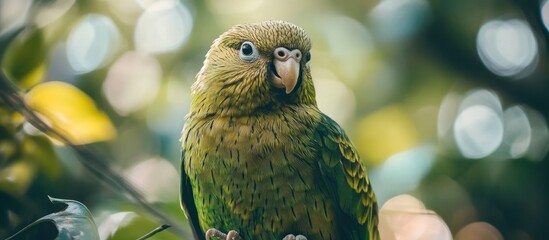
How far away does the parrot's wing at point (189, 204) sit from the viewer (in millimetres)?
2014

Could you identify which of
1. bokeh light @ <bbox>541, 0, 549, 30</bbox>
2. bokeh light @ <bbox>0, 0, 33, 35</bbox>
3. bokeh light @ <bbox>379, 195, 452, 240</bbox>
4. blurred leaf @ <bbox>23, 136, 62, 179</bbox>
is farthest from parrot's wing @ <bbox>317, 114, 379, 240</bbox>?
bokeh light @ <bbox>541, 0, 549, 30</bbox>

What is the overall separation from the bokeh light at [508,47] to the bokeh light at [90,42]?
2476 millimetres

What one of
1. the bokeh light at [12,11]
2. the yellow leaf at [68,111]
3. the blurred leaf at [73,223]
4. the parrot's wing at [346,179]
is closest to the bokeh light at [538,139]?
the parrot's wing at [346,179]

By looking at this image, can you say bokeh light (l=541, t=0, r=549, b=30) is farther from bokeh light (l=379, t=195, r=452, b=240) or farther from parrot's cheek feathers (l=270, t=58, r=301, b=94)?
parrot's cheek feathers (l=270, t=58, r=301, b=94)

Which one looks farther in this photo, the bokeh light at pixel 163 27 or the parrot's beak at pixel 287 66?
the bokeh light at pixel 163 27

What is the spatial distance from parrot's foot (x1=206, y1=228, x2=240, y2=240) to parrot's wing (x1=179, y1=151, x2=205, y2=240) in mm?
171

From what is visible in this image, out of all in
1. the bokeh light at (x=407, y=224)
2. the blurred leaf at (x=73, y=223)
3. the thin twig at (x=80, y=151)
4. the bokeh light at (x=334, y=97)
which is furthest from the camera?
the bokeh light at (x=334, y=97)

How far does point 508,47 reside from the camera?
4391 mm

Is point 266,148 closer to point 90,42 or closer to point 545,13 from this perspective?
point 90,42

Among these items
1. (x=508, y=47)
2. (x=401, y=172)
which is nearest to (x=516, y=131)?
(x=508, y=47)

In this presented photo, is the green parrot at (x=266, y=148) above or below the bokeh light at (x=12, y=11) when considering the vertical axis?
below

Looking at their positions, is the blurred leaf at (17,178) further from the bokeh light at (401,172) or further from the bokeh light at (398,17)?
the bokeh light at (398,17)

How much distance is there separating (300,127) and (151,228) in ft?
2.09

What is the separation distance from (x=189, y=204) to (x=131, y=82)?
2.63m
